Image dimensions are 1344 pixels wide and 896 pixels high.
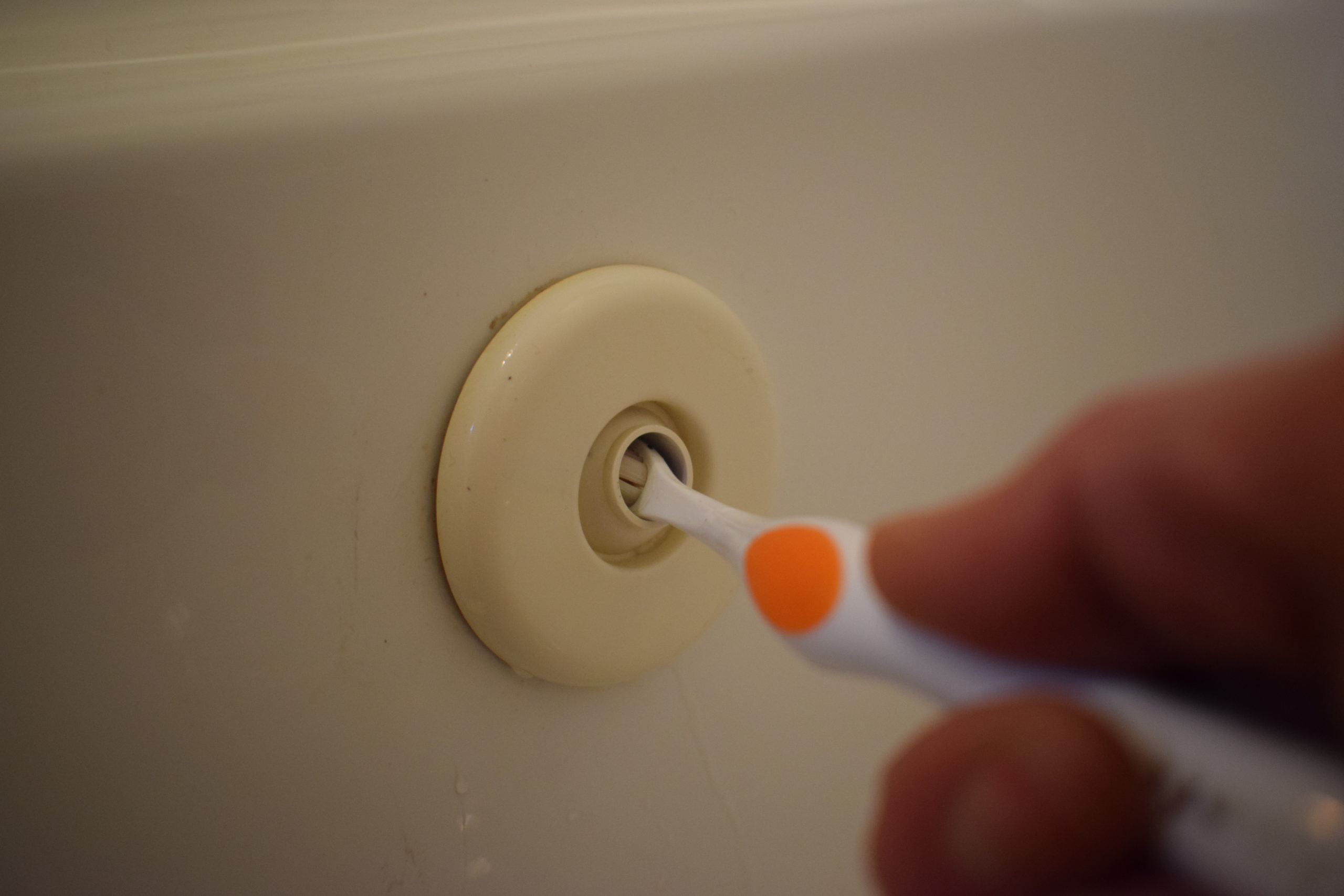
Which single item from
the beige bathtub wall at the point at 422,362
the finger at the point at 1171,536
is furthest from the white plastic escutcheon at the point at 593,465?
the finger at the point at 1171,536

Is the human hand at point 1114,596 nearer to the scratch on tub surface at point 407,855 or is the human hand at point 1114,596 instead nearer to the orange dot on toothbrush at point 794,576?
the orange dot on toothbrush at point 794,576

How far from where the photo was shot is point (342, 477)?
210mm

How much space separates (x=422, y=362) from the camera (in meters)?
0.22

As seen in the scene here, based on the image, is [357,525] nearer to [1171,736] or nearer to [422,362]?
[422,362]

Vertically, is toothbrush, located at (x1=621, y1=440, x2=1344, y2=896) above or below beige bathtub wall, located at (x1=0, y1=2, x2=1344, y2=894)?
below

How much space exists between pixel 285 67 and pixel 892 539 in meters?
0.16

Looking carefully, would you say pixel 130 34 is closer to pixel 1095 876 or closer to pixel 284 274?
pixel 284 274

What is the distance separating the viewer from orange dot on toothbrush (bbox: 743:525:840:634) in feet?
0.49

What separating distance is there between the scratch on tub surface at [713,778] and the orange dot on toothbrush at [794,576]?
5.4 inches

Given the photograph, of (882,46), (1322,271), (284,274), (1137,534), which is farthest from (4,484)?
(1322,271)

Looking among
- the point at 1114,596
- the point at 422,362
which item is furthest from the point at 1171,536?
the point at 422,362

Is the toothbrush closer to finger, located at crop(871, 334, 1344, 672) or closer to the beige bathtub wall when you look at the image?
finger, located at crop(871, 334, 1344, 672)

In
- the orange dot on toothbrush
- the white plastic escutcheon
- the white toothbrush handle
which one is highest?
the white plastic escutcheon

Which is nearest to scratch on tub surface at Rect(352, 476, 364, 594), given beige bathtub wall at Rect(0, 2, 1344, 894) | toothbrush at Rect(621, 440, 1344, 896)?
beige bathtub wall at Rect(0, 2, 1344, 894)
